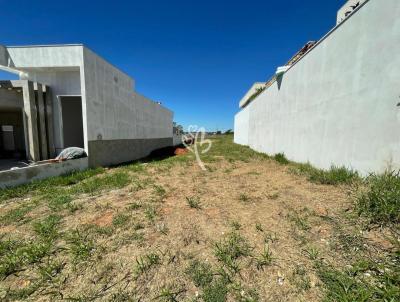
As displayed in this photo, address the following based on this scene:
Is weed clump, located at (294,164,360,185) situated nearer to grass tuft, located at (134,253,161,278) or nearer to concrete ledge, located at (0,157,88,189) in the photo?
grass tuft, located at (134,253,161,278)

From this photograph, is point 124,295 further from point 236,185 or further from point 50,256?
point 236,185

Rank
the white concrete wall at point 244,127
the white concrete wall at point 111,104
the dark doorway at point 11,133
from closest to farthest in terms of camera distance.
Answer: the white concrete wall at point 111,104, the dark doorway at point 11,133, the white concrete wall at point 244,127

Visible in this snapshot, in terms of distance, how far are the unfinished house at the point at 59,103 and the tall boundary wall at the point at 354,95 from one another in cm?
821

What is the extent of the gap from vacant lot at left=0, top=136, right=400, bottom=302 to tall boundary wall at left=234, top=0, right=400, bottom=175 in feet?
2.44

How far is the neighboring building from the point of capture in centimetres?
650

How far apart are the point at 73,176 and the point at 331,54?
8742 millimetres

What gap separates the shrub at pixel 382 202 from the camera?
7.75 ft

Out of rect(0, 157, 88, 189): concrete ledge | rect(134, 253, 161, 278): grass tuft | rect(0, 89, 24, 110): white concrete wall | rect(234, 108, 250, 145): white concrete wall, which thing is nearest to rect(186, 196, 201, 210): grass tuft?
rect(134, 253, 161, 278): grass tuft

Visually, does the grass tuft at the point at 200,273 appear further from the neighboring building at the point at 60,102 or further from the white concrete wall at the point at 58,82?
the white concrete wall at the point at 58,82

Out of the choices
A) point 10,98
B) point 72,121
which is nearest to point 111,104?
point 72,121

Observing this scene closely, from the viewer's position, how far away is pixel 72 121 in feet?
29.6

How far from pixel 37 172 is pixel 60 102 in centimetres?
348

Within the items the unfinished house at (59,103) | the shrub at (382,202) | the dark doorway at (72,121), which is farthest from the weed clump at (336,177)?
the dark doorway at (72,121)

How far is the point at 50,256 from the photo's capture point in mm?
2164
